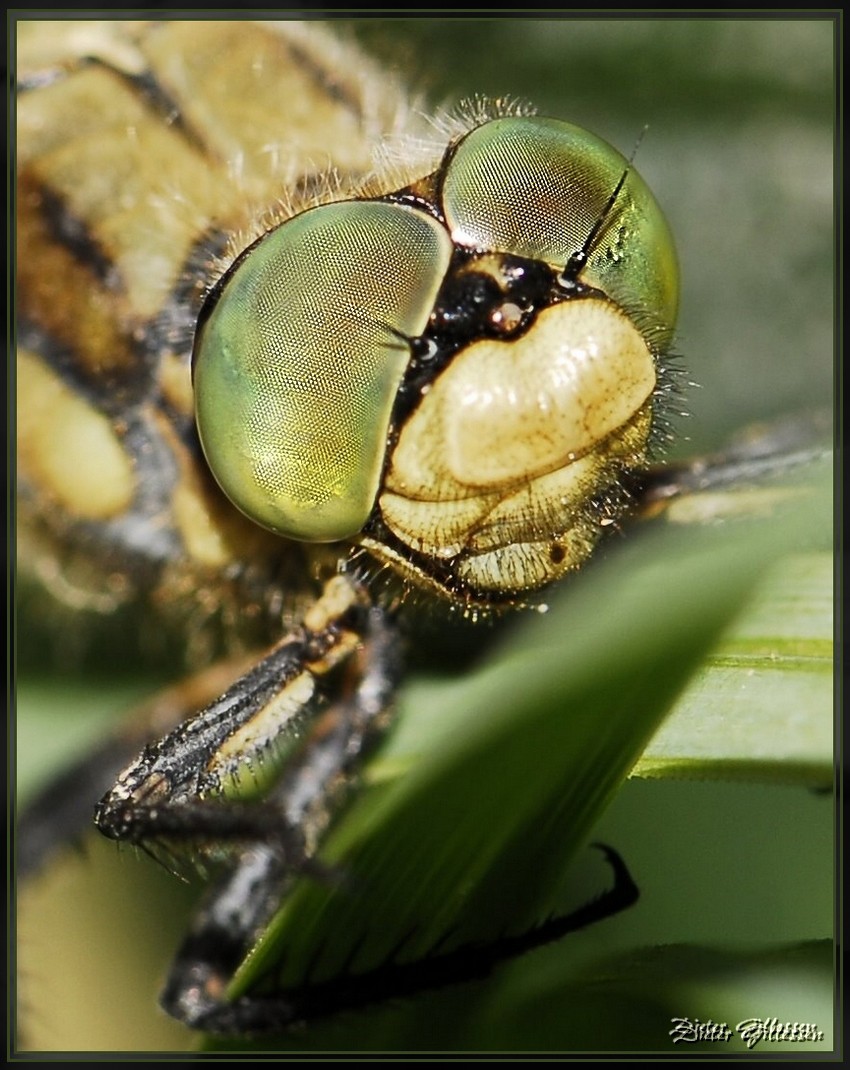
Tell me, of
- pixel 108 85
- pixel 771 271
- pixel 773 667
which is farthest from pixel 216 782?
pixel 771 271

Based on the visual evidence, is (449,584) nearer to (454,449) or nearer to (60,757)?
(454,449)

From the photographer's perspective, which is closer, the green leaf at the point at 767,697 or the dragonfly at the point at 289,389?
the green leaf at the point at 767,697
